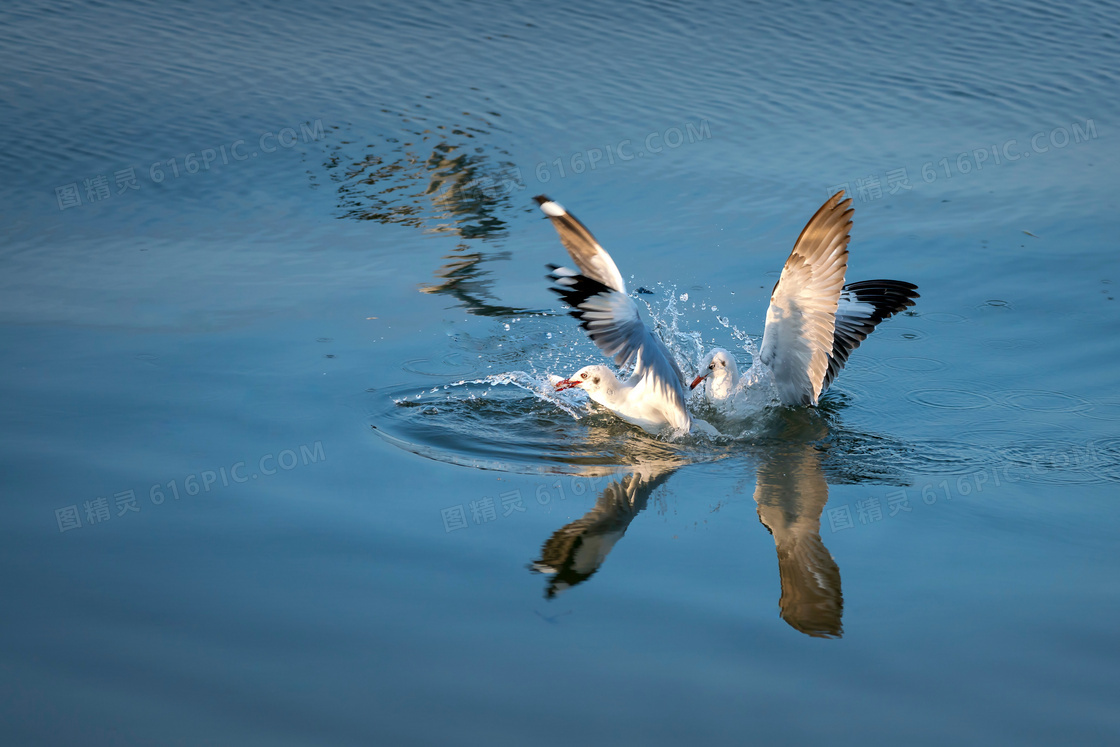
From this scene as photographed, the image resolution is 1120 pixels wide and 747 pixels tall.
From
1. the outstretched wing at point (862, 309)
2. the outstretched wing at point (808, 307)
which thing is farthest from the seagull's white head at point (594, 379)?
the outstretched wing at point (862, 309)

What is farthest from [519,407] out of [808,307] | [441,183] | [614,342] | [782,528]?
[441,183]

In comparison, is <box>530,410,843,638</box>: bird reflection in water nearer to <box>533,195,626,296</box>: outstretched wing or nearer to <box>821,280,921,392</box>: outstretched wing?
<box>821,280,921,392</box>: outstretched wing

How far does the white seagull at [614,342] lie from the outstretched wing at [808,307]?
605mm

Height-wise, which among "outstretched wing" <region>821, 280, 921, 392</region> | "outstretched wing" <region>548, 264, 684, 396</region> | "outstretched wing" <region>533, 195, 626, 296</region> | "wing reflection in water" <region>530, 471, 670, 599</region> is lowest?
"wing reflection in water" <region>530, 471, 670, 599</region>

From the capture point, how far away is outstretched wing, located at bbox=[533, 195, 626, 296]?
6.05m

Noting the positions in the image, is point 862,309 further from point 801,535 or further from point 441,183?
point 441,183

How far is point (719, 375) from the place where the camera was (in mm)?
6324

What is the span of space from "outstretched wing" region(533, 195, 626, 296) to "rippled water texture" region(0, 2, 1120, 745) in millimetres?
827

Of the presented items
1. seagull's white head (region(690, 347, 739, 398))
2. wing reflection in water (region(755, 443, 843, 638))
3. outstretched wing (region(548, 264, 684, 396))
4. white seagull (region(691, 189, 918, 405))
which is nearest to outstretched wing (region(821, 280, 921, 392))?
white seagull (region(691, 189, 918, 405))

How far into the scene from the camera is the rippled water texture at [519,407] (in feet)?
12.0

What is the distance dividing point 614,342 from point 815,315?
3.80 ft

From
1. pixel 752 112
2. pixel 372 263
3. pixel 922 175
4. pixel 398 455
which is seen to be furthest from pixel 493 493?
pixel 752 112

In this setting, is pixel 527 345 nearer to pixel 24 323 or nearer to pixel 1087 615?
pixel 24 323

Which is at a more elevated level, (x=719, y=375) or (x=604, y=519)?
(x=719, y=375)
